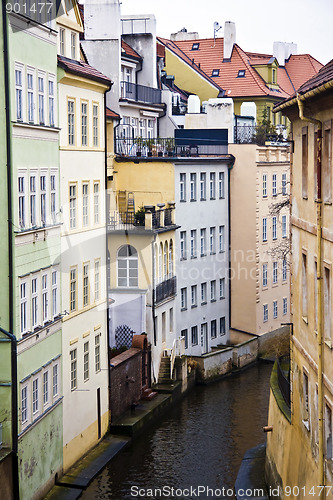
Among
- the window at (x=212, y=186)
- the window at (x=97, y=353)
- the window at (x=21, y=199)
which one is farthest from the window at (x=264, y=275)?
the window at (x=21, y=199)

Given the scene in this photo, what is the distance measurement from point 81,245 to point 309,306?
38.3 feet

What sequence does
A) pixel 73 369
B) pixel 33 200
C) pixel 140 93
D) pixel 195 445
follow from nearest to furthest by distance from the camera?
pixel 33 200
pixel 73 369
pixel 195 445
pixel 140 93

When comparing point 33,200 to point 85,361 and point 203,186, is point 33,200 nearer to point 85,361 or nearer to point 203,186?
point 85,361

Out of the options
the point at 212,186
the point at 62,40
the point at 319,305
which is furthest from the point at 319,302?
the point at 212,186

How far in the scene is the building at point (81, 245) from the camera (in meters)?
33.6

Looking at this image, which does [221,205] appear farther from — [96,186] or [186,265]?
[96,186]

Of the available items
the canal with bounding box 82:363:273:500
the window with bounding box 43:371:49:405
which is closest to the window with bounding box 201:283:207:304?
the canal with bounding box 82:363:273:500

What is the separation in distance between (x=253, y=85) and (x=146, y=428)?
3558cm

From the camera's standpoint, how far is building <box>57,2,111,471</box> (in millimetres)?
33562

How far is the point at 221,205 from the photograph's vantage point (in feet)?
192

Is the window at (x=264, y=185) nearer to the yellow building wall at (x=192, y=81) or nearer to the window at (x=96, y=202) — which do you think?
the yellow building wall at (x=192, y=81)

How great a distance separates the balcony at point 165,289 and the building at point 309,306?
18.2 m

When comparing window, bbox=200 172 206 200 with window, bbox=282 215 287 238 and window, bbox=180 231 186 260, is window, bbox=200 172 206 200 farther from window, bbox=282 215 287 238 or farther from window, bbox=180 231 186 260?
window, bbox=282 215 287 238

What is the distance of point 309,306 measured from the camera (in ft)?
84.1
